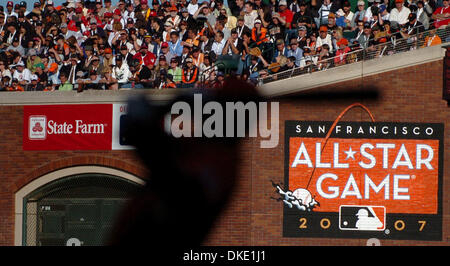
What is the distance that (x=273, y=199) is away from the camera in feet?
66.1

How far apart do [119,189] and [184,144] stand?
6.49 meters

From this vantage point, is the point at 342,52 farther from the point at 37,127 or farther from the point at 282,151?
the point at 37,127

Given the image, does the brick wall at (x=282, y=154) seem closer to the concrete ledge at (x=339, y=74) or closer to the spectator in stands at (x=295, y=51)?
the concrete ledge at (x=339, y=74)

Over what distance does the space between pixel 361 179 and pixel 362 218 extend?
3.09 feet

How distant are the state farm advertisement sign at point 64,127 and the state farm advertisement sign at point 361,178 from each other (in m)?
4.67

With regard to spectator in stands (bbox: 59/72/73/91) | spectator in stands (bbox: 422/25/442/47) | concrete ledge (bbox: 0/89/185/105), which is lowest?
concrete ledge (bbox: 0/89/185/105)

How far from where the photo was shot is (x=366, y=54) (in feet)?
65.6

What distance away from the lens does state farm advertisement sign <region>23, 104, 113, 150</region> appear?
20.9 meters

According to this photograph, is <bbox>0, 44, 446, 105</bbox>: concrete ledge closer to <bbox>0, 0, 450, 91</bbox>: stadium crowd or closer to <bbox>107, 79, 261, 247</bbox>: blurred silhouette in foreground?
<bbox>0, 0, 450, 91</bbox>: stadium crowd

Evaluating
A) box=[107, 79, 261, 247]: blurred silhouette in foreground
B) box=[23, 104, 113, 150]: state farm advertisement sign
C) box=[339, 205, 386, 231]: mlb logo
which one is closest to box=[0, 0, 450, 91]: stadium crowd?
box=[23, 104, 113, 150]: state farm advertisement sign

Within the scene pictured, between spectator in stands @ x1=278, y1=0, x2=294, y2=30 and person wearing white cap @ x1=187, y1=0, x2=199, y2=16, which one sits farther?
person wearing white cap @ x1=187, y1=0, x2=199, y2=16

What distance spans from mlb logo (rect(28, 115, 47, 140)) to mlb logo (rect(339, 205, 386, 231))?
754cm
